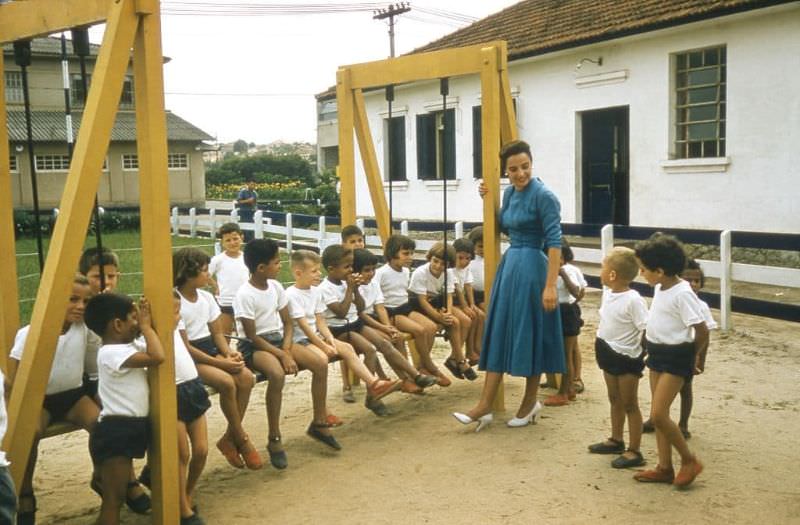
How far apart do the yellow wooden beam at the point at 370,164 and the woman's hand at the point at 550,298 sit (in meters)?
1.97

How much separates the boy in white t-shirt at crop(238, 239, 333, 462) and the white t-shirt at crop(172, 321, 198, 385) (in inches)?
29.9

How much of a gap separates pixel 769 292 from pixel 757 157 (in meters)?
2.14

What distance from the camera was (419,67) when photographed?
21.4 ft

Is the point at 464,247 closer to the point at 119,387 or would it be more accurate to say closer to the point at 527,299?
the point at 527,299

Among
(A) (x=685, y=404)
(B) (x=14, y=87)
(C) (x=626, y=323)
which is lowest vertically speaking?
(A) (x=685, y=404)

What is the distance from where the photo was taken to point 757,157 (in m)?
12.1

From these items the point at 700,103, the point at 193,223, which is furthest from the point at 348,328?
the point at 193,223

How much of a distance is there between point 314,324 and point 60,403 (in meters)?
1.88

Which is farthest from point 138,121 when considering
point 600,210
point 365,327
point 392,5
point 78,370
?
point 392,5

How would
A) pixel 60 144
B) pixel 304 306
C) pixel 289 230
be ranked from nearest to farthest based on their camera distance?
pixel 304 306
pixel 289 230
pixel 60 144

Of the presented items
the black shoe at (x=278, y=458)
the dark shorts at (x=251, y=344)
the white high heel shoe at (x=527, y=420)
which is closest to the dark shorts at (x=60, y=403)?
the dark shorts at (x=251, y=344)

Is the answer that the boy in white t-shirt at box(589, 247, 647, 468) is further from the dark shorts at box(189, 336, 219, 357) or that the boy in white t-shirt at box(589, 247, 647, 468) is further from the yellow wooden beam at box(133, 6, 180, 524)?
the yellow wooden beam at box(133, 6, 180, 524)

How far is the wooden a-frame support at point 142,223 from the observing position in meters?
3.71

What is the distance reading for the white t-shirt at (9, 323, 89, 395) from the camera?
409 cm
